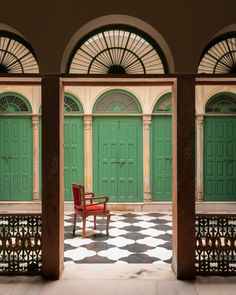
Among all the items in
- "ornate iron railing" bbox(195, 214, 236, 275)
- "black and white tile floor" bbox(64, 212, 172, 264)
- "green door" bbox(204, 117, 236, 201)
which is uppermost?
"green door" bbox(204, 117, 236, 201)

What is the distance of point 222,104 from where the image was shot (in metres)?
10.2

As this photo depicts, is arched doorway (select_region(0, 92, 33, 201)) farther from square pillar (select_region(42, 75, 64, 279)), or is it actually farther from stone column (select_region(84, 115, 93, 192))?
square pillar (select_region(42, 75, 64, 279))

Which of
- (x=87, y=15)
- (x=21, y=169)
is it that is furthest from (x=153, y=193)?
(x=87, y=15)

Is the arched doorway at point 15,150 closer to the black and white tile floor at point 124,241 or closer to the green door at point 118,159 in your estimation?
the black and white tile floor at point 124,241

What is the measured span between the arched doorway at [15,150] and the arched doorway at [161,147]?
3280 mm

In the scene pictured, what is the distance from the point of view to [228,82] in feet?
16.7

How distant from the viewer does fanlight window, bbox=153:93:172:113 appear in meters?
10.3

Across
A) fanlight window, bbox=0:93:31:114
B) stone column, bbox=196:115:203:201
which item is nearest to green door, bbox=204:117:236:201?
stone column, bbox=196:115:203:201

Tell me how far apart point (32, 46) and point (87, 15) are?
30.5 inches

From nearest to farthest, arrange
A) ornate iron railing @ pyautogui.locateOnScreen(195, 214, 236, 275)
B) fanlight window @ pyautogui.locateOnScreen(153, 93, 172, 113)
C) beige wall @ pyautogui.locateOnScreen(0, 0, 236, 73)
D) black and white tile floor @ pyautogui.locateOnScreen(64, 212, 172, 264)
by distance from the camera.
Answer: beige wall @ pyautogui.locateOnScreen(0, 0, 236, 73) → ornate iron railing @ pyautogui.locateOnScreen(195, 214, 236, 275) → black and white tile floor @ pyautogui.locateOnScreen(64, 212, 172, 264) → fanlight window @ pyautogui.locateOnScreen(153, 93, 172, 113)

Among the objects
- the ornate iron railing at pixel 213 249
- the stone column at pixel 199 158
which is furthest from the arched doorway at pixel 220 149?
the ornate iron railing at pixel 213 249

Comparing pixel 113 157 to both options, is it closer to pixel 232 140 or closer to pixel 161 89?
pixel 161 89

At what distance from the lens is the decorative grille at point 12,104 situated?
10.1 metres

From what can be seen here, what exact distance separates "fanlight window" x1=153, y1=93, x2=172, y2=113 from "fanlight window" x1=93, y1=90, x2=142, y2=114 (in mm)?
470
